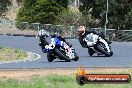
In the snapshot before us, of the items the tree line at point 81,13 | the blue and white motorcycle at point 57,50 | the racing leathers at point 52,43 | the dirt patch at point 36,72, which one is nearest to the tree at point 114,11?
the tree line at point 81,13

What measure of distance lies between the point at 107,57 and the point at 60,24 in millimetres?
20595

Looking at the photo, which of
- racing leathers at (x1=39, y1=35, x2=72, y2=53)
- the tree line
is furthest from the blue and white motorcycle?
the tree line

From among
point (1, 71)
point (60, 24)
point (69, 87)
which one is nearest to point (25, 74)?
point (1, 71)

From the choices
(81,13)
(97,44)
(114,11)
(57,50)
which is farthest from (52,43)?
(81,13)

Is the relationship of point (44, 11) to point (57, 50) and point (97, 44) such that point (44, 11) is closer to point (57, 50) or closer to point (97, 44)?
point (97, 44)

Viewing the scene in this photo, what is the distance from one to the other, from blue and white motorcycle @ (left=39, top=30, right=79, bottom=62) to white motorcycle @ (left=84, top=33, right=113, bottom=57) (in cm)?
279

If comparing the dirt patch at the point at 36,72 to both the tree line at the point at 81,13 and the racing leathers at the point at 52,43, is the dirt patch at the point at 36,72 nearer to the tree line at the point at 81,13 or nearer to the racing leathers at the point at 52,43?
the racing leathers at the point at 52,43

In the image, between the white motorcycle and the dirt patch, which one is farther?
the white motorcycle

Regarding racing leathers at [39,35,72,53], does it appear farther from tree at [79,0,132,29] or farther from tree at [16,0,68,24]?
tree at [16,0,68,24]

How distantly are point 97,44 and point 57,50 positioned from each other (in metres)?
3.66

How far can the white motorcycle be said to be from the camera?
20.7 meters

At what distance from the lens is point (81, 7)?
40.8 m

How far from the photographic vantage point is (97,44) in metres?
20.9

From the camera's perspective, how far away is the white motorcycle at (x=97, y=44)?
20.7 metres
